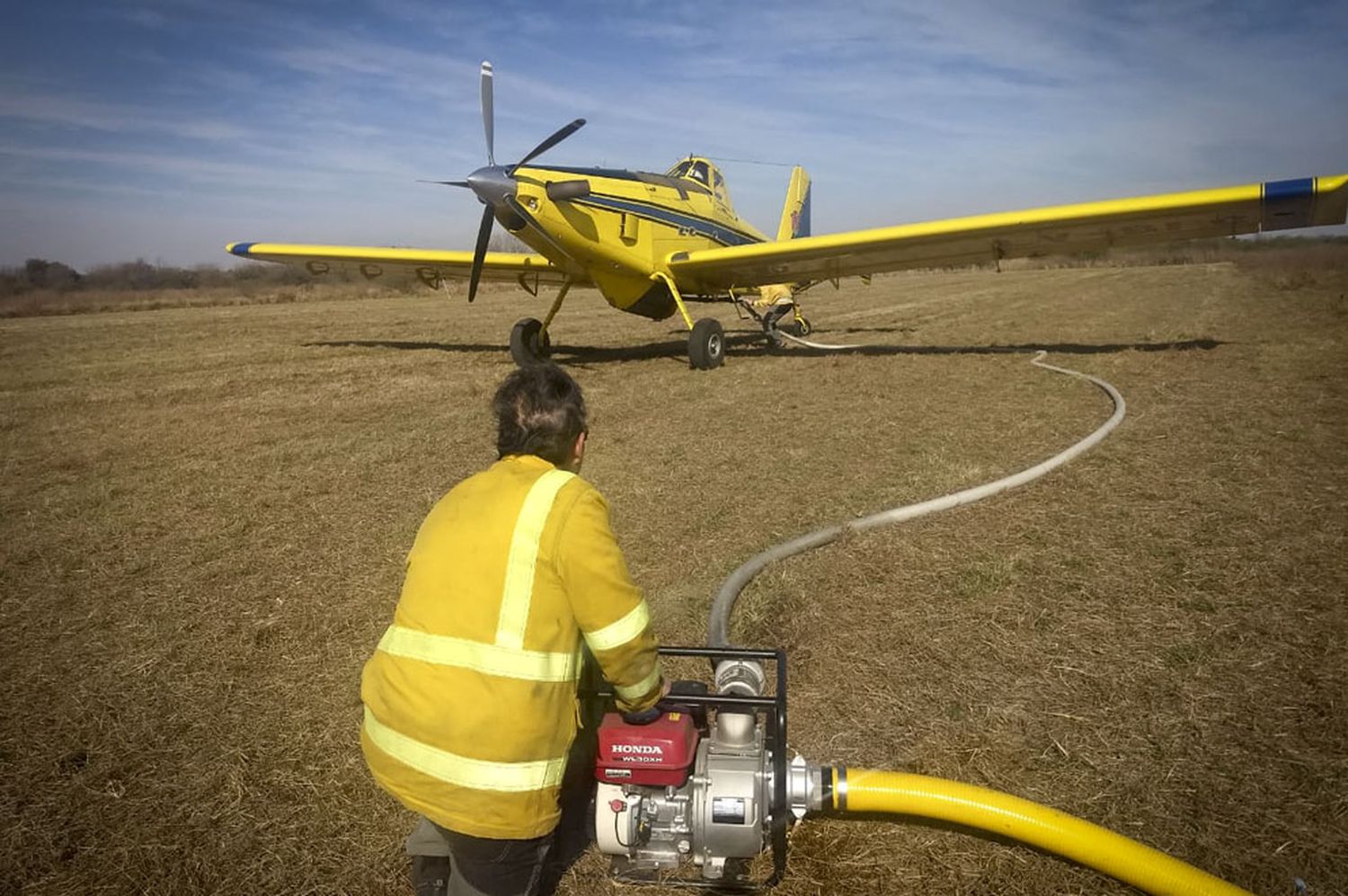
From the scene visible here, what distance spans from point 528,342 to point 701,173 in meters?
4.81

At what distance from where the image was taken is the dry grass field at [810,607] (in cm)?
236

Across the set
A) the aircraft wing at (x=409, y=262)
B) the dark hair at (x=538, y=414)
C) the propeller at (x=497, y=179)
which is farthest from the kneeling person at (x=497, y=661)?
the aircraft wing at (x=409, y=262)

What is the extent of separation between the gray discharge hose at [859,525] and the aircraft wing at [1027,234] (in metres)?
4.46

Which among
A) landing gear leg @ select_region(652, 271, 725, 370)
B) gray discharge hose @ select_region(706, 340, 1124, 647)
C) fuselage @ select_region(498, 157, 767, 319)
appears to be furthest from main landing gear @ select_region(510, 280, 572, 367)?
gray discharge hose @ select_region(706, 340, 1124, 647)

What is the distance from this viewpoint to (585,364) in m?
11.9

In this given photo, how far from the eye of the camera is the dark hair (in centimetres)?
202

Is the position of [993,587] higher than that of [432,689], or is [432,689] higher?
[432,689]

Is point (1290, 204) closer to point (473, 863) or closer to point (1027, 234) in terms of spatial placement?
point (1027, 234)

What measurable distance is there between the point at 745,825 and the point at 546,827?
548 millimetres

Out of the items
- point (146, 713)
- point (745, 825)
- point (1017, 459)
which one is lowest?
point (146, 713)

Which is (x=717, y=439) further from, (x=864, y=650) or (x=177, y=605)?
(x=177, y=605)

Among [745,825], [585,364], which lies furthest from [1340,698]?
[585,364]

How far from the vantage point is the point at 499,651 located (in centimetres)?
174

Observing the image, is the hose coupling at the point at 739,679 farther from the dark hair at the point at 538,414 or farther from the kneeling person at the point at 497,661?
the dark hair at the point at 538,414
